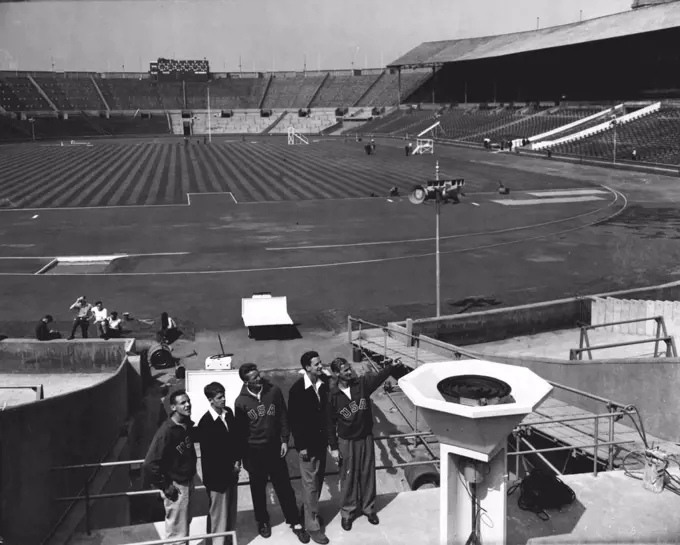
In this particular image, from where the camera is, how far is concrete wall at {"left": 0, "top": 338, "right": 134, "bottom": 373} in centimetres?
1797

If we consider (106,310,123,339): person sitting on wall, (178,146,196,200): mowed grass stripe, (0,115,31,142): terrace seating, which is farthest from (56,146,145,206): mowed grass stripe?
(0,115,31,142): terrace seating

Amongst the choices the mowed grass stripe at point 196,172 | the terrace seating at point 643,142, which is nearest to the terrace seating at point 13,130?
the mowed grass stripe at point 196,172

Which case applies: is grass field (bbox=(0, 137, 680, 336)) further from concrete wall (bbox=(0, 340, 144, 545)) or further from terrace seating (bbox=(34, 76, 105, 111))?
terrace seating (bbox=(34, 76, 105, 111))

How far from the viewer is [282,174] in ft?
194

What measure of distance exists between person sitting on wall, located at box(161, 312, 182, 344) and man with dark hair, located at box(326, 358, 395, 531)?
1169 centimetres

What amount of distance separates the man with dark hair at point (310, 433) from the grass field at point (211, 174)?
126ft

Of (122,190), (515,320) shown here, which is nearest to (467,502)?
(515,320)

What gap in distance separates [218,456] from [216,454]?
31mm

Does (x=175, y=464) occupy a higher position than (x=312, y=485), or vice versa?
(x=175, y=464)

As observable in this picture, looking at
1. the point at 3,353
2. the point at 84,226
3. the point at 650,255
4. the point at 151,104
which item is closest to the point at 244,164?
the point at 84,226

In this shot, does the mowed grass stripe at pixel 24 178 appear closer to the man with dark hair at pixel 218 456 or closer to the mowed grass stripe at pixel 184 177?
the mowed grass stripe at pixel 184 177

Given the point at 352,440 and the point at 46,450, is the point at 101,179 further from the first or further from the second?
the point at 352,440

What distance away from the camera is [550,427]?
44.4 feet

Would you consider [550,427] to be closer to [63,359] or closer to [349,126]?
[63,359]
